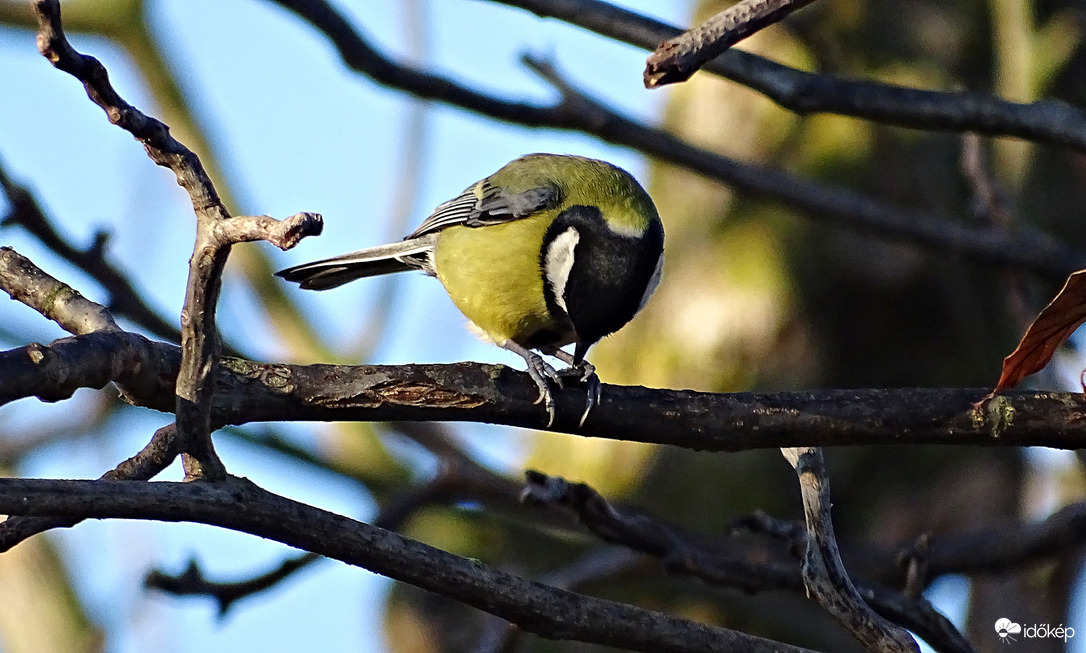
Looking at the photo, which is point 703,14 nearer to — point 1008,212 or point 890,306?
point 890,306

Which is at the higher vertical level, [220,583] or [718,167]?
[718,167]

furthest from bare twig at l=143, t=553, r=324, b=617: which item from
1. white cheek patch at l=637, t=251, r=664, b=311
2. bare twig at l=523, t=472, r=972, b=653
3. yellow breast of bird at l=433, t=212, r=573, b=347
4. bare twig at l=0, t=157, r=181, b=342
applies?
white cheek patch at l=637, t=251, r=664, b=311

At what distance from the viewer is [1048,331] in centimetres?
226

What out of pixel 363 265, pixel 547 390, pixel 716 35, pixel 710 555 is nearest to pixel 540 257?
pixel 363 265

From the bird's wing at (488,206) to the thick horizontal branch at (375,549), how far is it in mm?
2145

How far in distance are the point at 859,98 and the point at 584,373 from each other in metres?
1.09

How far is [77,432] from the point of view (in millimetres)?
5824

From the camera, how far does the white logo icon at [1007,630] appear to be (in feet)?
12.2

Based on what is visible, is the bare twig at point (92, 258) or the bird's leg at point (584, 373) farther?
the bare twig at point (92, 258)

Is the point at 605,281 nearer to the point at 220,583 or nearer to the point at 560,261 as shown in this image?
the point at 560,261

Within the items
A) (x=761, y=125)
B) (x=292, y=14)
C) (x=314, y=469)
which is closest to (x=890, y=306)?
(x=761, y=125)

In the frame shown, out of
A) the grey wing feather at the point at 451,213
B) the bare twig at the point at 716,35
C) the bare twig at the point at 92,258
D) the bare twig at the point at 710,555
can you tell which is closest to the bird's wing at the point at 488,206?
the grey wing feather at the point at 451,213

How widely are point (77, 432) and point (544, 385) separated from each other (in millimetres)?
4242

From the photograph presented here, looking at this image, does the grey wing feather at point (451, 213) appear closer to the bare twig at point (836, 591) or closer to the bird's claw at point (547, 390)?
the bird's claw at point (547, 390)
